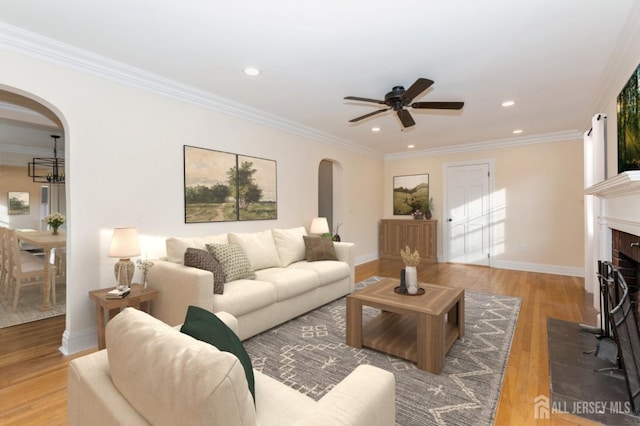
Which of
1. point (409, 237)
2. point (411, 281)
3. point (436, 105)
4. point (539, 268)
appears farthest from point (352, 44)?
point (539, 268)

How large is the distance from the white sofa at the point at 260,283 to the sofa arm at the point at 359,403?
5.72 ft

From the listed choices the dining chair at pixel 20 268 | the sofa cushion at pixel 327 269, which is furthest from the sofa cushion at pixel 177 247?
the dining chair at pixel 20 268

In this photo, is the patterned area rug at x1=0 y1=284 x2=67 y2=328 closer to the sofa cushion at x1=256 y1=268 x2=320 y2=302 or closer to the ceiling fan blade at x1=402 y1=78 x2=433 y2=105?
the sofa cushion at x1=256 y1=268 x2=320 y2=302

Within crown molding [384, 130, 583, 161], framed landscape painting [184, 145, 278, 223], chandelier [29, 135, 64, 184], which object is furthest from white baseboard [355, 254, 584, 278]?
chandelier [29, 135, 64, 184]

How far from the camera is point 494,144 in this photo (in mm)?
5883

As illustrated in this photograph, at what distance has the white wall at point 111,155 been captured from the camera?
2.56 m

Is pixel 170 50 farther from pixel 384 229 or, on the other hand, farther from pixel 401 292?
pixel 384 229

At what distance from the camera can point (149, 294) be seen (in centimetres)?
263

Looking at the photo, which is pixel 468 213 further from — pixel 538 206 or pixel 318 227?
pixel 318 227

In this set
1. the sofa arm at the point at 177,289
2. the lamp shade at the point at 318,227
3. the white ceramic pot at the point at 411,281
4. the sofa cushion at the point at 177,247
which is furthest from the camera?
the lamp shade at the point at 318,227

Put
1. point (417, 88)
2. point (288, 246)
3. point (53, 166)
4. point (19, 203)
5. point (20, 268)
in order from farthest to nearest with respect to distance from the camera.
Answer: point (19, 203), point (53, 166), point (288, 246), point (20, 268), point (417, 88)

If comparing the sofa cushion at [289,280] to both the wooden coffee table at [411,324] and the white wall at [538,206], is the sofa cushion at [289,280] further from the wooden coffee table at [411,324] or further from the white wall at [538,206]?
the white wall at [538,206]

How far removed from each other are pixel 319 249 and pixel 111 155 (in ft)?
8.31

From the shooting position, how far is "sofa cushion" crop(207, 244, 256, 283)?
3.03 meters
